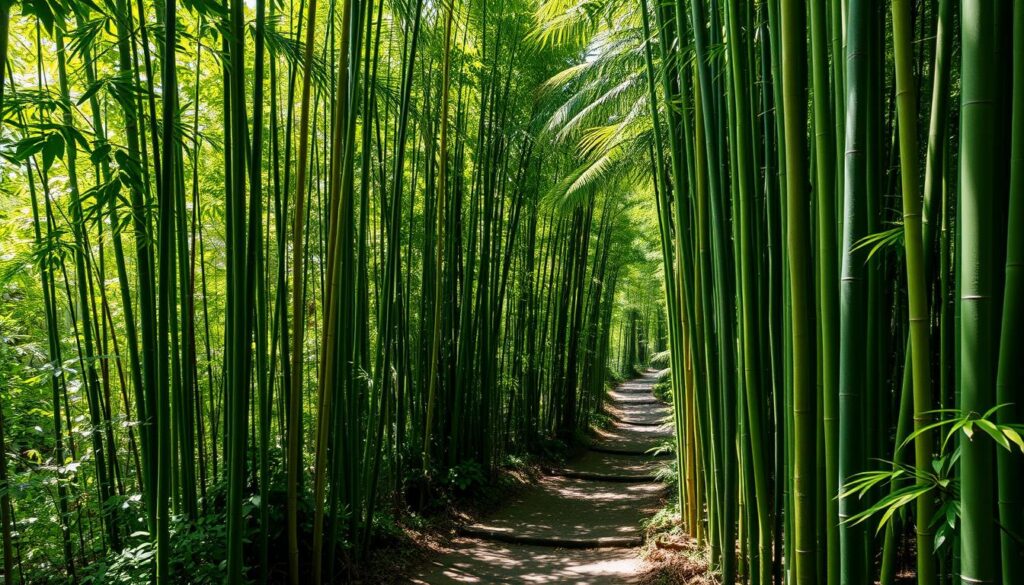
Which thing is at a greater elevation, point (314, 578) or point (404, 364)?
point (404, 364)

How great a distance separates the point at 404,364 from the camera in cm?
450

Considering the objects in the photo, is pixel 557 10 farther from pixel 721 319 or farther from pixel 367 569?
pixel 367 569

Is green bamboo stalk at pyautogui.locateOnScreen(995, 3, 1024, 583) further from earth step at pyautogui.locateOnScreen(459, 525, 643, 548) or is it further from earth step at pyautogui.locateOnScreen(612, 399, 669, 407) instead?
earth step at pyautogui.locateOnScreen(612, 399, 669, 407)

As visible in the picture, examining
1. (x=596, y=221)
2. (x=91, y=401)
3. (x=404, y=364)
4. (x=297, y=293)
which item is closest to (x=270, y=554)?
(x=91, y=401)

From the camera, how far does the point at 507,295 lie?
6398 millimetres

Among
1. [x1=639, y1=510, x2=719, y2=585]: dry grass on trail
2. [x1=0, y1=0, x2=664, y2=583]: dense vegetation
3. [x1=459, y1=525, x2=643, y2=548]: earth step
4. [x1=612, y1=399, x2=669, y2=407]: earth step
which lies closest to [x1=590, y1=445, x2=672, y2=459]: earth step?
[x1=0, y1=0, x2=664, y2=583]: dense vegetation

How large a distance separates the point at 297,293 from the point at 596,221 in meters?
6.68

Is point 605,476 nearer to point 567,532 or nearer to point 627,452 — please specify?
point 627,452

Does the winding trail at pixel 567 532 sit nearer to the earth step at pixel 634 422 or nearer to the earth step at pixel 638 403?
the earth step at pixel 634 422

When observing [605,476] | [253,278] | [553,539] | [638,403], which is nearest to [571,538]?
[553,539]

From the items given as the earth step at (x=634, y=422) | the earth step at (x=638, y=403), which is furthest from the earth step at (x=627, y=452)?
the earth step at (x=638, y=403)

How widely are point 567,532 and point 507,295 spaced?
2.67 metres

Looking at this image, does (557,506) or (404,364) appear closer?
(404,364)

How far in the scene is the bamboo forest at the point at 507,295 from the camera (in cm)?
109
